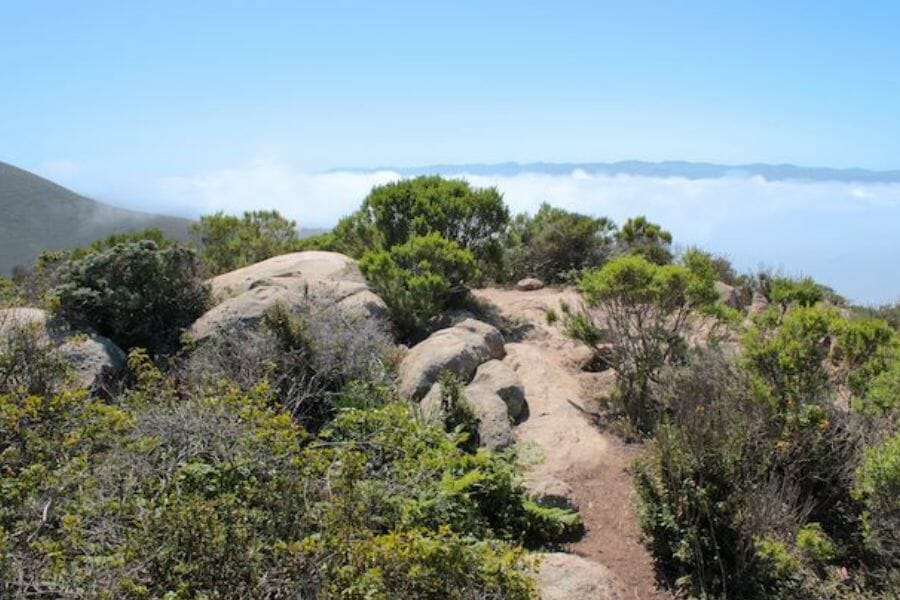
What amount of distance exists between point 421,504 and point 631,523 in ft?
7.53

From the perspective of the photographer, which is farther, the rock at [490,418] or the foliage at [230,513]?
the rock at [490,418]

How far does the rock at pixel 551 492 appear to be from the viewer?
627cm

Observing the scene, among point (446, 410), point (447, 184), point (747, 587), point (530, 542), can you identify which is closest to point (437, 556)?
point (530, 542)

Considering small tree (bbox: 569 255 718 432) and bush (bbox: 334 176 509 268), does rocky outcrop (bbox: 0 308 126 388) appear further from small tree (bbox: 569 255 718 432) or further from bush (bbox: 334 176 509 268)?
small tree (bbox: 569 255 718 432)

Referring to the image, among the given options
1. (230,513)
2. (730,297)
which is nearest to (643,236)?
(730,297)

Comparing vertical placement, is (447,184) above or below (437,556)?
above

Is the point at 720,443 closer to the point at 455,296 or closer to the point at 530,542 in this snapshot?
the point at 530,542

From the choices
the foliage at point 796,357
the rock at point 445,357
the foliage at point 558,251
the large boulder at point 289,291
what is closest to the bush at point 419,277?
the large boulder at point 289,291

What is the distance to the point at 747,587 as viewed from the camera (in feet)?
16.9

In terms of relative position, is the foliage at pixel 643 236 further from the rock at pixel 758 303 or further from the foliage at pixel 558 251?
the rock at pixel 758 303

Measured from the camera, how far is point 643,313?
336 inches

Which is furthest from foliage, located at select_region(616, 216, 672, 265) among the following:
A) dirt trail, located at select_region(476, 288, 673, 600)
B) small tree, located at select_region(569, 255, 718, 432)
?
small tree, located at select_region(569, 255, 718, 432)

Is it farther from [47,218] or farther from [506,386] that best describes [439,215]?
[47,218]

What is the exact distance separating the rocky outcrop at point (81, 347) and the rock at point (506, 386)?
4523 millimetres
